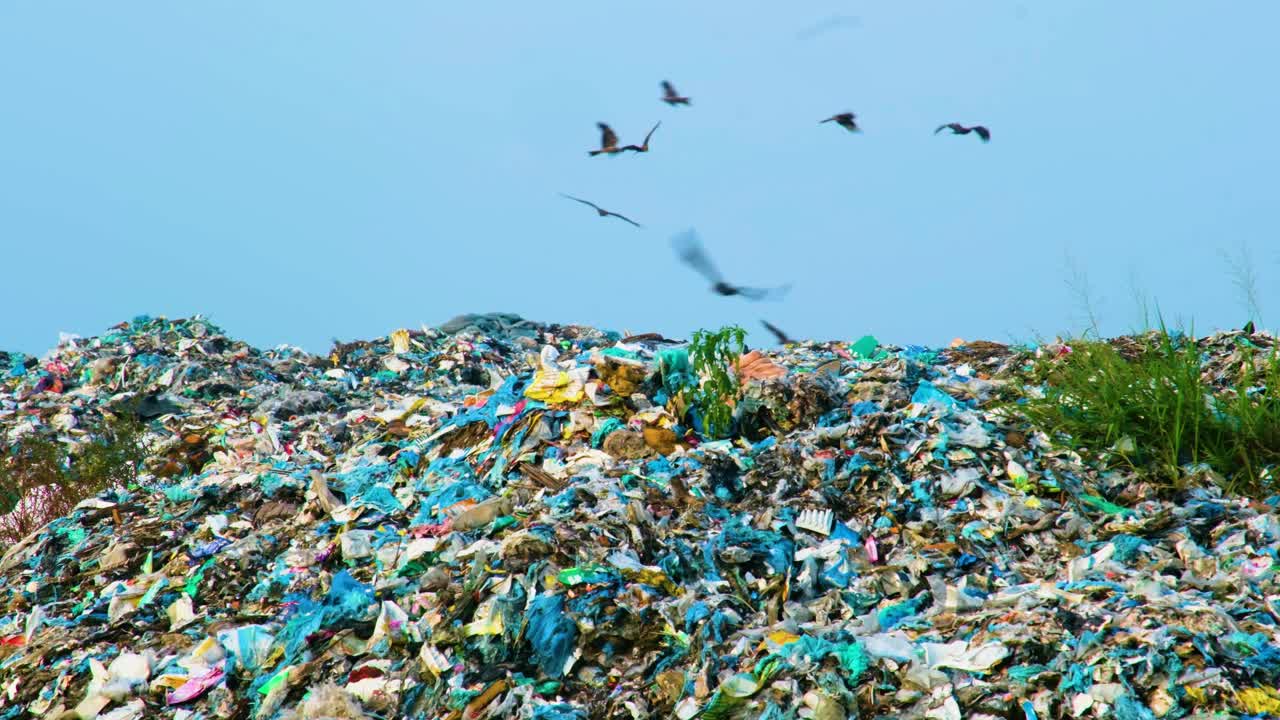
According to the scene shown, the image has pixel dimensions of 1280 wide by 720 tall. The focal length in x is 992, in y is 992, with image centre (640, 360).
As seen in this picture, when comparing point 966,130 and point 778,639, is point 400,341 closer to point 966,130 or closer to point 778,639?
point 966,130

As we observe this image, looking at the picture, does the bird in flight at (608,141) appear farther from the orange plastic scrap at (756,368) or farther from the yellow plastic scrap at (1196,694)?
the yellow plastic scrap at (1196,694)

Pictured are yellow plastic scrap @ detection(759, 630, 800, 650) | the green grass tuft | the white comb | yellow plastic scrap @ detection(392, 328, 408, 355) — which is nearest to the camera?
yellow plastic scrap @ detection(759, 630, 800, 650)

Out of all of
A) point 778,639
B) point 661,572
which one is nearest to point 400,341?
point 661,572

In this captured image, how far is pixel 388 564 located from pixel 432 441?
1.54 metres

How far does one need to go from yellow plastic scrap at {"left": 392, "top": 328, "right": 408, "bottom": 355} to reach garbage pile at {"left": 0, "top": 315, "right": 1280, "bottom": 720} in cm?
479

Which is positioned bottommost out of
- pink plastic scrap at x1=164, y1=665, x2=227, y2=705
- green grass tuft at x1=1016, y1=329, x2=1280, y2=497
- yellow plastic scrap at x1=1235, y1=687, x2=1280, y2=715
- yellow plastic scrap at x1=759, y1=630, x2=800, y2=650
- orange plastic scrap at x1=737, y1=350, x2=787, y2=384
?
yellow plastic scrap at x1=1235, y1=687, x2=1280, y2=715

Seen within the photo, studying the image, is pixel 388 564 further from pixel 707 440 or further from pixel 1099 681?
pixel 1099 681

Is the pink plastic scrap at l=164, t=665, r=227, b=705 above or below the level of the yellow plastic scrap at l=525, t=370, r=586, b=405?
below

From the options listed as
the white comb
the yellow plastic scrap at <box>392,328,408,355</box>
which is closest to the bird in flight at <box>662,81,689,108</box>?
the white comb

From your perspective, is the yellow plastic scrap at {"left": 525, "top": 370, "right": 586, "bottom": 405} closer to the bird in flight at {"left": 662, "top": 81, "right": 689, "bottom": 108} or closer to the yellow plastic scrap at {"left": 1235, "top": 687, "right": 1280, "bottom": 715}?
the bird in flight at {"left": 662, "top": 81, "right": 689, "bottom": 108}

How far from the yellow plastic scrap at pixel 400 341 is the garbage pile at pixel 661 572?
4.79m

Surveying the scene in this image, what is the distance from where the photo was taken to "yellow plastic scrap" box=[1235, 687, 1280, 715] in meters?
2.74

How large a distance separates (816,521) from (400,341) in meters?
7.95

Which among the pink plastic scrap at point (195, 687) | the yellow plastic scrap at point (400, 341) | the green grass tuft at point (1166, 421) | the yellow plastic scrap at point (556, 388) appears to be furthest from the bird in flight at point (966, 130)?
the yellow plastic scrap at point (400, 341)
